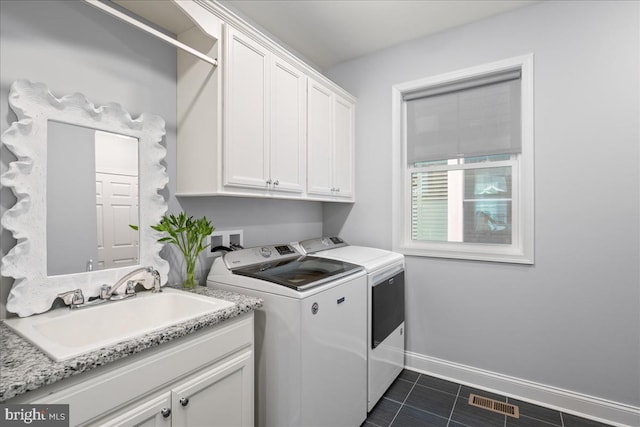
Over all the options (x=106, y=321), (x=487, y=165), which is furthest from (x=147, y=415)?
(x=487, y=165)

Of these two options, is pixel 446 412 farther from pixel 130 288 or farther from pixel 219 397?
pixel 130 288

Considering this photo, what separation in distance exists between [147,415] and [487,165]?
2522 millimetres

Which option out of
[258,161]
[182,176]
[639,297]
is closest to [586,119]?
[639,297]

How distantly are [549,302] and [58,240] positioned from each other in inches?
112

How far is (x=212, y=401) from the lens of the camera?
127 cm

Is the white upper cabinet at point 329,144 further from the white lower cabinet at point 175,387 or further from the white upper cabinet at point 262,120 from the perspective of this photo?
the white lower cabinet at point 175,387

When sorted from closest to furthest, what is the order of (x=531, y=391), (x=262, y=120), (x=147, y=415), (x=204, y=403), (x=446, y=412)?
(x=147, y=415) < (x=204, y=403) < (x=262, y=120) < (x=446, y=412) < (x=531, y=391)

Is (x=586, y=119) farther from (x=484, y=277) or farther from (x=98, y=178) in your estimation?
(x=98, y=178)

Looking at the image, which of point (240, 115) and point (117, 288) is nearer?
point (117, 288)

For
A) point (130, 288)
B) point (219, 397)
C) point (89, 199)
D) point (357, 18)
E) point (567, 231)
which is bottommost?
point (219, 397)

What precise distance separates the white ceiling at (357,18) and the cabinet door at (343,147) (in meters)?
0.50

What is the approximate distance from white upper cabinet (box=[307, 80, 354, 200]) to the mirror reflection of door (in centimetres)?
113

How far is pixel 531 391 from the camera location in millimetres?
2156

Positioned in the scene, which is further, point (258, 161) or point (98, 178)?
point (258, 161)
